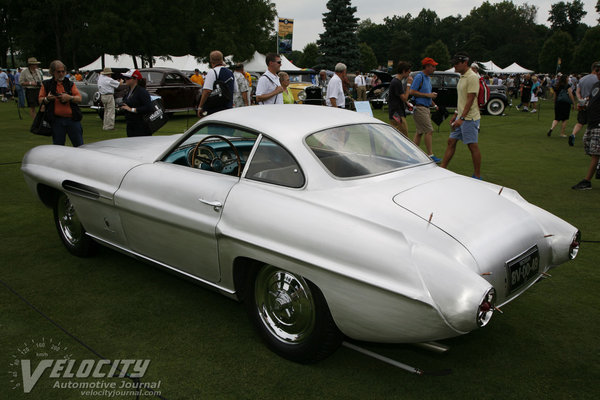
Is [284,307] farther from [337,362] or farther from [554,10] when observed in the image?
[554,10]

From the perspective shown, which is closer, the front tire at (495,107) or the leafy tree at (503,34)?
the front tire at (495,107)

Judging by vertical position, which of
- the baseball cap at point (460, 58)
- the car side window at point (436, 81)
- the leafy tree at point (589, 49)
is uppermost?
the leafy tree at point (589, 49)

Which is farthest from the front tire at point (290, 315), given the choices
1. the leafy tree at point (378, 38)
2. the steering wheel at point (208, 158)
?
the leafy tree at point (378, 38)

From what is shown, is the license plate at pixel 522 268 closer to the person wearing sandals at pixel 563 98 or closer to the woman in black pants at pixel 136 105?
the woman in black pants at pixel 136 105

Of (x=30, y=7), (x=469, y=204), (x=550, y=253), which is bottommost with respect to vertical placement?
(x=550, y=253)

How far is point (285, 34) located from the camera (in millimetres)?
32969

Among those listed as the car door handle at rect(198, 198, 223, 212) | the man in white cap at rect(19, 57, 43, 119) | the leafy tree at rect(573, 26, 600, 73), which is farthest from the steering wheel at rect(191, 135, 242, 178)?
the leafy tree at rect(573, 26, 600, 73)

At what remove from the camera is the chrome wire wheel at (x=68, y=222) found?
14.3 ft

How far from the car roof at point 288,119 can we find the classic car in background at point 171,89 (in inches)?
524

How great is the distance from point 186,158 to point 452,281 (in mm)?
2406

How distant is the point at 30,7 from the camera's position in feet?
152

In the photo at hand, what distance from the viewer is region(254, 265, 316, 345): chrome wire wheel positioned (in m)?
2.77

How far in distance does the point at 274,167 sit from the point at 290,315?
0.94 m

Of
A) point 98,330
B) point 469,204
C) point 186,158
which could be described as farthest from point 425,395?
point 186,158
